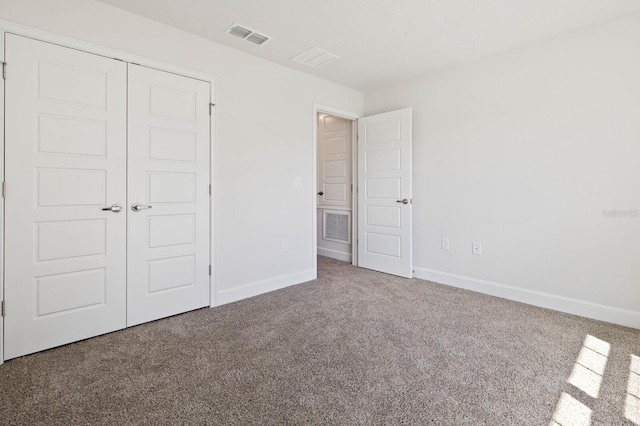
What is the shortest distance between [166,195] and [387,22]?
2381 mm

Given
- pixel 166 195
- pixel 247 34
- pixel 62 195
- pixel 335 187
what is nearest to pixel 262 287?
pixel 166 195

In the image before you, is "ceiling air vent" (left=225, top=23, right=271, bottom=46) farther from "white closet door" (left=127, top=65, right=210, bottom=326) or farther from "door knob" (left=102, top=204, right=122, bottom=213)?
"door knob" (left=102, top=204, right=122, bottom=213)

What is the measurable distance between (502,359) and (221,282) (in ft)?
7.91

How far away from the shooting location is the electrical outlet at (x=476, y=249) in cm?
345

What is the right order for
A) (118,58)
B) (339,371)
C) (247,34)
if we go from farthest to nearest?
(247,34)
(118,58)
(339,371)

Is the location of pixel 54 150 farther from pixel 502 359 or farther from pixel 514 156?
pixel 514 156

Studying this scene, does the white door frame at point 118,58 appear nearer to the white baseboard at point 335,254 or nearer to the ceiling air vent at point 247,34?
the ceiling air vent at point 247,34

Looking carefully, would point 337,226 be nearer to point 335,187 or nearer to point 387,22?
point 335,187

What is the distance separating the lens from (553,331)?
2.46 metres

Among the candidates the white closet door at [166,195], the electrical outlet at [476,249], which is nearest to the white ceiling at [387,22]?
the white closet door at [166,195]

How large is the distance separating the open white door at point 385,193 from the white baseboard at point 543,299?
1.51ft

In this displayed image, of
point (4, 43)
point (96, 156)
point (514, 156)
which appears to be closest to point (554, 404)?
point (514, 156)

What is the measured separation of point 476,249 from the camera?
137 inches

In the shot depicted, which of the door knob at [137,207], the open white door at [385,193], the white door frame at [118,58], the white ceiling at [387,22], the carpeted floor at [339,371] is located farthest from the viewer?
the open white door at [385,193]
